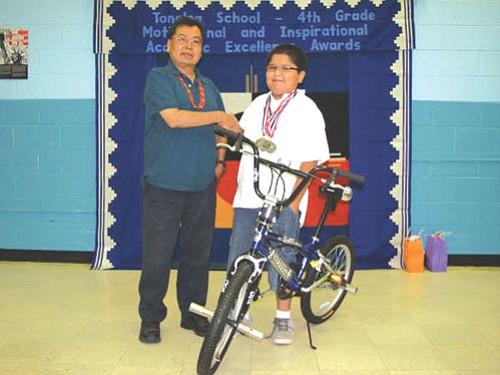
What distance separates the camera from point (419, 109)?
164 inches

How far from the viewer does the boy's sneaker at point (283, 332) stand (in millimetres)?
2678

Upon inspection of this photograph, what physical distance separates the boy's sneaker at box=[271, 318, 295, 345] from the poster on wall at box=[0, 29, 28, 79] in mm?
2989

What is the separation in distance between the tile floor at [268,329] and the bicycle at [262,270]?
0.22m

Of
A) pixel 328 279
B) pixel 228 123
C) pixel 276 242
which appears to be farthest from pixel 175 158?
pixel 328 279

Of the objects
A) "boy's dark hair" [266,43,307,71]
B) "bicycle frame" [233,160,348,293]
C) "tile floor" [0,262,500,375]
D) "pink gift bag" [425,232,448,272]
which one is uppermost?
"boy's dark hair" [266,43,307,71]

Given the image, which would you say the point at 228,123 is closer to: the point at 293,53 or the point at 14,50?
the point at 293,53

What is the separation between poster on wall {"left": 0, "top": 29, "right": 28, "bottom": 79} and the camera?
420cm

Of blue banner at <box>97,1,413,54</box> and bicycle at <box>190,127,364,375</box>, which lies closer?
bicycle at <box>190,127,364,375</box>

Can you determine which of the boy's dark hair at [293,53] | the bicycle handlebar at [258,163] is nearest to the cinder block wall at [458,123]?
the boy's dark hair at [293,53]

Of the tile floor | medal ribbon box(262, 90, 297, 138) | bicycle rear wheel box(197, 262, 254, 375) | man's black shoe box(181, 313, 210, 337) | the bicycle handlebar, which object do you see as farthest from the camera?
man's black shoe box(181, 313, 210, 337)

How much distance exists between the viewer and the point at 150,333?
269cm

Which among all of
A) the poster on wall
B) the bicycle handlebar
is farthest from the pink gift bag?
the poster on wall

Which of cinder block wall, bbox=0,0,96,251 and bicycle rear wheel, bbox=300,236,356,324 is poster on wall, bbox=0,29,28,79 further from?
bicycle rear wheel, bbox=300,236,356,324

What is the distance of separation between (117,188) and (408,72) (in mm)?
2458
